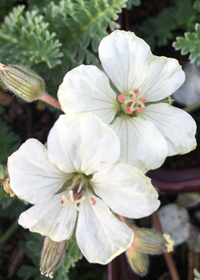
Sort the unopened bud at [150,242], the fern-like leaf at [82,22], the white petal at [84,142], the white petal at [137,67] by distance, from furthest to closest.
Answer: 1. the fern-like leaf at [82,22]
2. the unopened bud at [150,242]
3. the white petal at [137,67]
4. the white petal at [84,142]

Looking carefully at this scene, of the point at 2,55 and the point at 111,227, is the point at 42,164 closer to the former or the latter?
the point at 111,227

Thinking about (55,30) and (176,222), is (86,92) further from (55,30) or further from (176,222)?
(176,222)

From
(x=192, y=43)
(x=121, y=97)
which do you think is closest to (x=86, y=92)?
(x=121, y=97)

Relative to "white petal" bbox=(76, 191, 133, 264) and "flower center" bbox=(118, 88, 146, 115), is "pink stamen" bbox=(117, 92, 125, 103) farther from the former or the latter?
"white petal" bbox=(76, 191, 133, 264)

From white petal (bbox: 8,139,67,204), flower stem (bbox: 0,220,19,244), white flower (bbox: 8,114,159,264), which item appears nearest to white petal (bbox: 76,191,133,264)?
white flower (bbox: 8,114,159,264)

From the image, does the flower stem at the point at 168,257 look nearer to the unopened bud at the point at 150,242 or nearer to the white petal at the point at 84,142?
the unopened bud at the point at 150,242

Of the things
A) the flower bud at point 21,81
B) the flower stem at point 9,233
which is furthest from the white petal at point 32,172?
the flower stem at point 9,233
